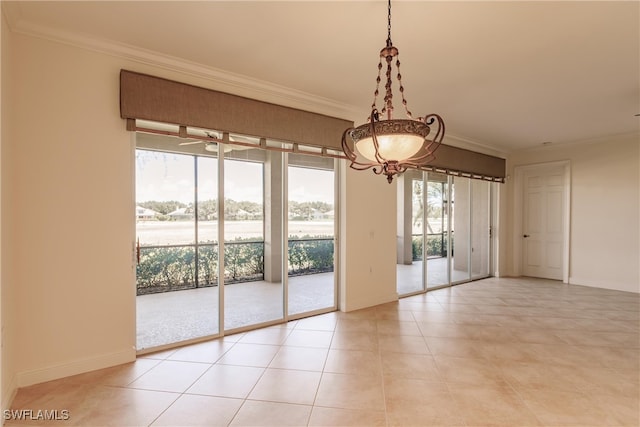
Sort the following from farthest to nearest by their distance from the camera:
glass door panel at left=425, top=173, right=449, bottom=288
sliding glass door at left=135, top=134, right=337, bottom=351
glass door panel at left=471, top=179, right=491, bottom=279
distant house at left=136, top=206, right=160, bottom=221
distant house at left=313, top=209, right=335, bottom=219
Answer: glass door panel at left=471, top=179, right=491, bottom=279, glass door panel at left=425, top=173, right=449, bottom=288, distant house at left=313, top=209, right=335, bottom=219, sliding glass door at left=135, top=134, right=337, bottom=351, distant house at left=136, top=206, right=160, bottom=221

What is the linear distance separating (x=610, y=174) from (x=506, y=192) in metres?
1.70

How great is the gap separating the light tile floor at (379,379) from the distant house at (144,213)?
1.30 meters

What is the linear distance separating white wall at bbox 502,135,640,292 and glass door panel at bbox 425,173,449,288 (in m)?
2.42

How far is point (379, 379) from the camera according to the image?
2551 mm

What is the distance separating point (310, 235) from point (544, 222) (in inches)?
209

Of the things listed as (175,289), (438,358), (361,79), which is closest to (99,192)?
(175,289)

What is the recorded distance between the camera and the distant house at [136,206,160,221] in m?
3.02

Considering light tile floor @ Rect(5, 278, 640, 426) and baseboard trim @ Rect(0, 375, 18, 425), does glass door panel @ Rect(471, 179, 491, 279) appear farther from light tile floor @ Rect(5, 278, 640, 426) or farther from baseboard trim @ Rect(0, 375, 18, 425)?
baseboard trim @ Rect(0, 375, 18, 425)

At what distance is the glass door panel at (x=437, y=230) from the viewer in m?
5.74

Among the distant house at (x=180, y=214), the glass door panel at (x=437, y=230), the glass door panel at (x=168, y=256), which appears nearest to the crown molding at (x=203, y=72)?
the glass door panel at (x=168, y=256)

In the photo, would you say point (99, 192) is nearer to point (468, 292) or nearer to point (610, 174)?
point (468, 292)

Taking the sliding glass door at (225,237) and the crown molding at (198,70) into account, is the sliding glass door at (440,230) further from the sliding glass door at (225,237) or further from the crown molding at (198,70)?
the crown molding at (198,70)

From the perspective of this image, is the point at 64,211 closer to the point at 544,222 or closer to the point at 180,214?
the point at 180,214

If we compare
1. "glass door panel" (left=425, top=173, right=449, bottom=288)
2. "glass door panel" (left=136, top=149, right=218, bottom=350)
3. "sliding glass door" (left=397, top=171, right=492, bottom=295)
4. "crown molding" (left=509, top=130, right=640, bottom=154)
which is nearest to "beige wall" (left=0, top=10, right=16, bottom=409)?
"glass door panel" (left=136, top=149, right=218, bottom=350)
